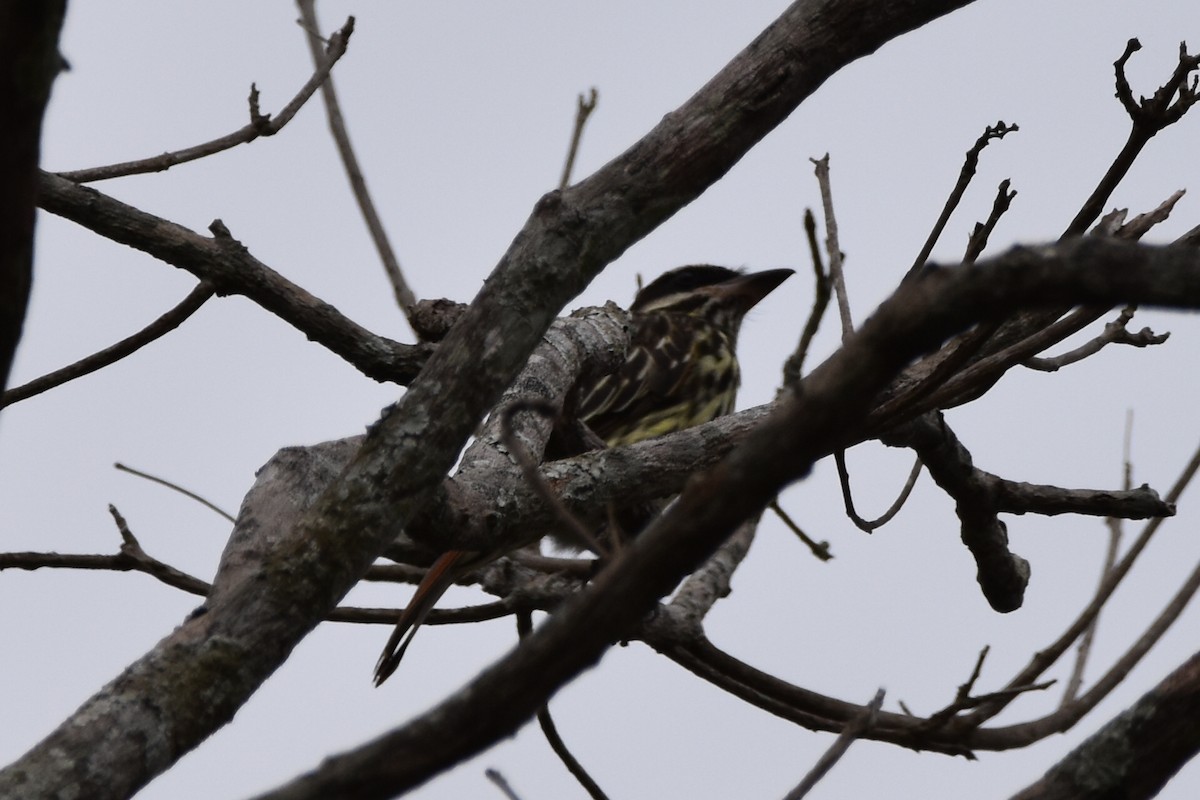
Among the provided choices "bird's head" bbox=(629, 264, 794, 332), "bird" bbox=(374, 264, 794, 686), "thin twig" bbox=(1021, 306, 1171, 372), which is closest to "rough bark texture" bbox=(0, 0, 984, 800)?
"thin twig" bbox=(1021, 306, 1171, 372)

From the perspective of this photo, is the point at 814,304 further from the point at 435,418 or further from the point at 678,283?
the point at 678,283

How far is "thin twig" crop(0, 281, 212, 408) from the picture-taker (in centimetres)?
295

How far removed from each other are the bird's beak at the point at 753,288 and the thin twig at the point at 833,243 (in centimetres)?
308

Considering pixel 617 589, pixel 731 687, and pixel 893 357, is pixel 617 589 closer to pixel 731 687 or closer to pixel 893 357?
pixel 893 357

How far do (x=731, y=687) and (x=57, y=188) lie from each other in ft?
6.01

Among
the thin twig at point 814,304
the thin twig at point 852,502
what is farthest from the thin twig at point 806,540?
the thin twig at point 814,304

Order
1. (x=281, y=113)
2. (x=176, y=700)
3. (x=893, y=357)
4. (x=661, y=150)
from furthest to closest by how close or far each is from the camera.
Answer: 1. (x=281, y=113)
2. (x=661, y=150)
3. (x=176, y=700)
4. (x=893, y=357)

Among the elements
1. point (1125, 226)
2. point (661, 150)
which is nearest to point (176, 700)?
point (661, 150)

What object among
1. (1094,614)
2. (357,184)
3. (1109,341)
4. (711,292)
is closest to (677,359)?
(711,292)

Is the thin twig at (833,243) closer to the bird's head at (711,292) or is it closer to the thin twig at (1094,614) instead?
the thin twig at (1094,614)

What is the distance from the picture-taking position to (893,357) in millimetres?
1201

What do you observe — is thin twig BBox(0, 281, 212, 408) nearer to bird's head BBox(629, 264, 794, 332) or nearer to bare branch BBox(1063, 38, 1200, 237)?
bare branch BBox(1063, 38, 1200, 237)

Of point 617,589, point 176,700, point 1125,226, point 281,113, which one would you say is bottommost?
point 617,589

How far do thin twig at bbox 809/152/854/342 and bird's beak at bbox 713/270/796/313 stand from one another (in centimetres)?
308
